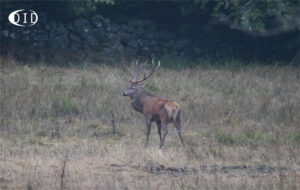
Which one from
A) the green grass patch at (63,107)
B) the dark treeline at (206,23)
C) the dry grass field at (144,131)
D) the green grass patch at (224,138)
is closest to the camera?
the dry grass field at (144,131)

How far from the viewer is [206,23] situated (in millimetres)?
22234

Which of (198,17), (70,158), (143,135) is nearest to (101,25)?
(198,17)

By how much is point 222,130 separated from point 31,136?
386cm

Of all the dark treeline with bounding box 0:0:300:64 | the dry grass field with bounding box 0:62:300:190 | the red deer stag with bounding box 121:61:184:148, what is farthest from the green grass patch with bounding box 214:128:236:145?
the dark treeline with bounding box 0:0:300:64

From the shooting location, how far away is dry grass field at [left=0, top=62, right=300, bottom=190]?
8.44 meters

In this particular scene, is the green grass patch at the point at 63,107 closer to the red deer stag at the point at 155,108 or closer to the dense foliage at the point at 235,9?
the red deer stag at the point at 155,108

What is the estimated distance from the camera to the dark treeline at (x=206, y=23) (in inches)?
782

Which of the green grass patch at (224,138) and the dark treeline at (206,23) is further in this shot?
the dark treeline at (206,23)

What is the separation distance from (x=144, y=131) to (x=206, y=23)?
11.1 m

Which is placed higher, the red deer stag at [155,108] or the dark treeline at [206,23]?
the dark treeline at [206,23]

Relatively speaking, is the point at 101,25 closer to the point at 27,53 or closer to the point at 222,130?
the point at 27,53

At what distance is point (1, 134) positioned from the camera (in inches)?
452

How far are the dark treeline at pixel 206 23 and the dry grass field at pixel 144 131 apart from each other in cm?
287

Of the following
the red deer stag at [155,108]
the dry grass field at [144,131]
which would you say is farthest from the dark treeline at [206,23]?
the red deer stag at [155,108]
